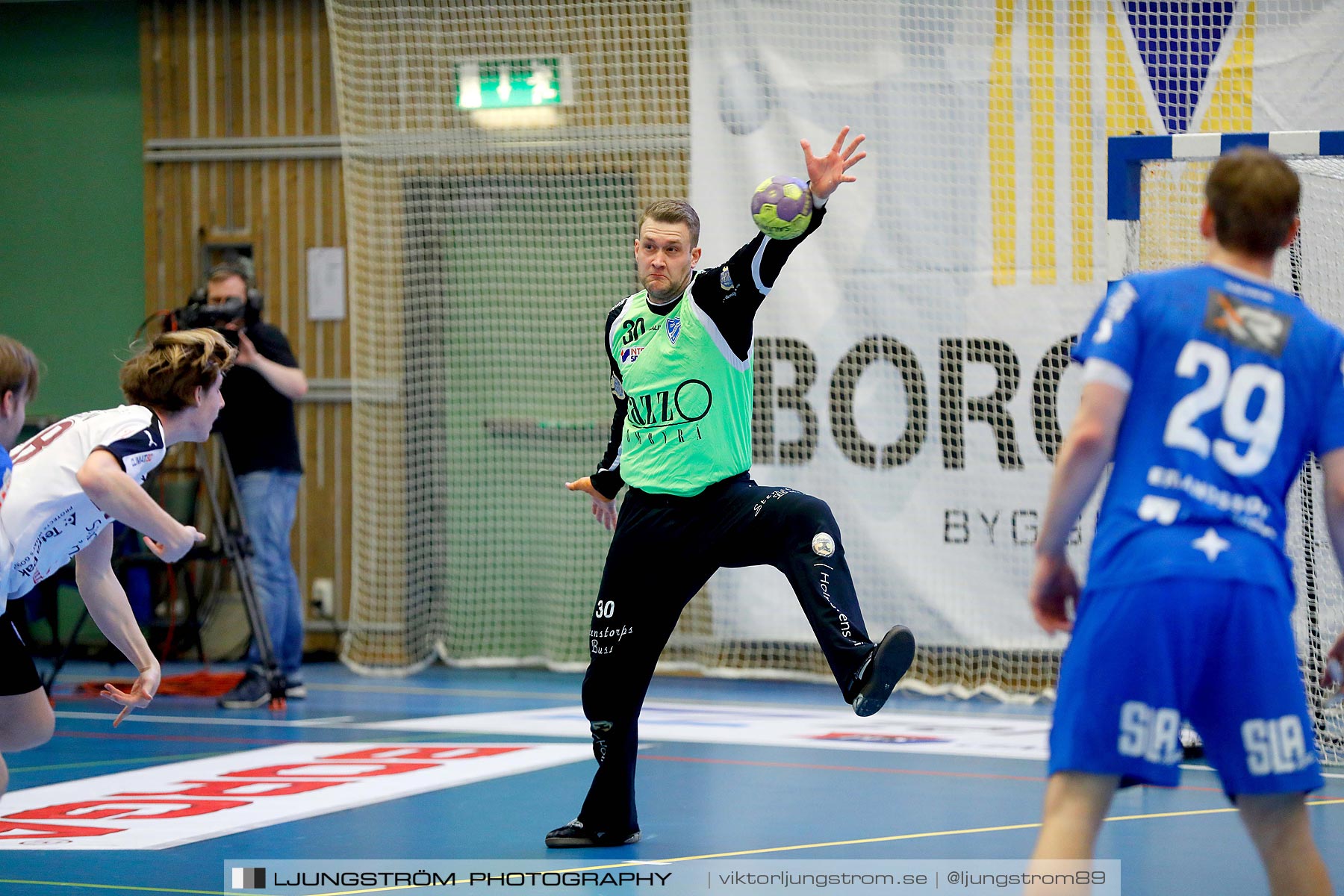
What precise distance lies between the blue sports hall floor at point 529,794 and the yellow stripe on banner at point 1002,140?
2.85 metres

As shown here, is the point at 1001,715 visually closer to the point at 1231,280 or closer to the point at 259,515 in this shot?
the point at 259,515

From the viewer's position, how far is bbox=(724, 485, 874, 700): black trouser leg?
4.39 meters

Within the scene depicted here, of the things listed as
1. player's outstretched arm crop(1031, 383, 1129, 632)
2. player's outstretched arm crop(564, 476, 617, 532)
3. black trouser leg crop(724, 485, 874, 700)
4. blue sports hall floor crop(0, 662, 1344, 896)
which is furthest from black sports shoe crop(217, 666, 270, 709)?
player's outstretched arm crop(1031, 383, 1129, 632)

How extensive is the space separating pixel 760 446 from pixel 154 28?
18.4ft

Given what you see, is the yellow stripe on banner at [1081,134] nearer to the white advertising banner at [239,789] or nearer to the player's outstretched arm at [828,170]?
the white advertising banner at [239,789]

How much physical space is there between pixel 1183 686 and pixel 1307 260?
210 inches

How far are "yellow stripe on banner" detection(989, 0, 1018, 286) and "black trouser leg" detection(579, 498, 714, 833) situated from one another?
16.6 ft

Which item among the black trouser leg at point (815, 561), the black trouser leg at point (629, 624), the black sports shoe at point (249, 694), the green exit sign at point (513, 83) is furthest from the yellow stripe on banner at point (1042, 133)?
the black sports shoe at point (249, 694)

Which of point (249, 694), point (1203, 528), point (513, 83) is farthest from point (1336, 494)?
point (513, 83)

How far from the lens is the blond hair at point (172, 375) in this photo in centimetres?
437

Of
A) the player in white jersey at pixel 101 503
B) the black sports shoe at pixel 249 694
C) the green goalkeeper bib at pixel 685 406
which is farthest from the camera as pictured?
the black sports shoe at pixel 249 694

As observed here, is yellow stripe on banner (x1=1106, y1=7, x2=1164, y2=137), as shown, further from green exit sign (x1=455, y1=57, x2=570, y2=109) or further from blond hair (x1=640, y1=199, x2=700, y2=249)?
blond hair (x1=640, y1=199, x2=700, y2=249)

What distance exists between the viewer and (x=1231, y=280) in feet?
9.23

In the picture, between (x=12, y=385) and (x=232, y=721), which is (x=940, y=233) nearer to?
(x=232, y=721)
